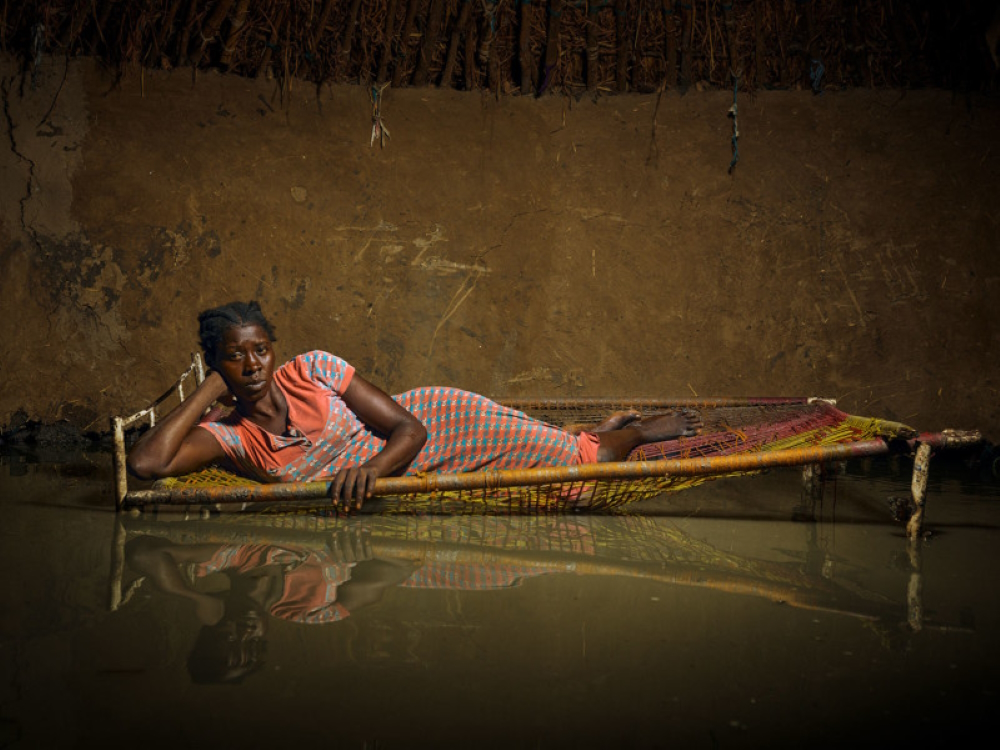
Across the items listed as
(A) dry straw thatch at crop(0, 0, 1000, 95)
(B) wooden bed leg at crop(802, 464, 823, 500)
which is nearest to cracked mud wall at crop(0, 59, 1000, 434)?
(A) dry straw thatch at crop(0, 0, 1000, 95)

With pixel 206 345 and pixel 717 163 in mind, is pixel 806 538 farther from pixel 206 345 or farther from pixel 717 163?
pixel 717 163

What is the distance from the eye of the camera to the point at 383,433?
2.92m

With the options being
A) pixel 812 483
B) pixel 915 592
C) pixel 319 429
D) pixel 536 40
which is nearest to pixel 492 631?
pixel 915 592

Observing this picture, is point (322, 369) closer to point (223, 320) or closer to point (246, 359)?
point (246, 359)

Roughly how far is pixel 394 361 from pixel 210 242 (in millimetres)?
1258

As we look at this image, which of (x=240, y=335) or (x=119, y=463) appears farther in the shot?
(x=119, y=463)

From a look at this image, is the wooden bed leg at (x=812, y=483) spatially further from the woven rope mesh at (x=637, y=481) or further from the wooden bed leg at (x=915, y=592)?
the wooden bed leg at (x=915, y=592)

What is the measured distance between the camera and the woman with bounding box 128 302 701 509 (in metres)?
2.73

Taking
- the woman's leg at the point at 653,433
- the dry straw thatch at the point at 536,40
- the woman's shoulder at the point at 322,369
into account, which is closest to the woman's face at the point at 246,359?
the woman's shoulder at the point at 322,369

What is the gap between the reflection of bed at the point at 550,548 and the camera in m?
2.16

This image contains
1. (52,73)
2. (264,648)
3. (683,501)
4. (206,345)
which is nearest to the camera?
(264,648)

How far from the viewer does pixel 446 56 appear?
473cm

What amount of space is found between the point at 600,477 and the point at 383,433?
804mm

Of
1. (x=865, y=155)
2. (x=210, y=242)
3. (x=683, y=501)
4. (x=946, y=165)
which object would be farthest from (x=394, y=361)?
(x=946, y=165)
